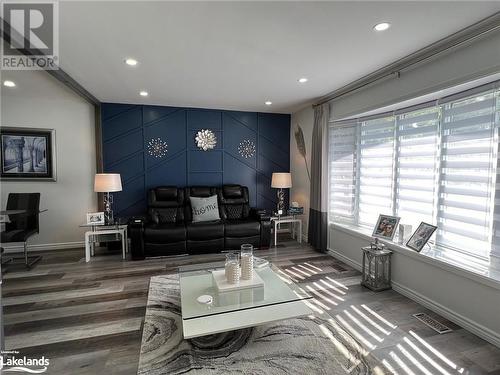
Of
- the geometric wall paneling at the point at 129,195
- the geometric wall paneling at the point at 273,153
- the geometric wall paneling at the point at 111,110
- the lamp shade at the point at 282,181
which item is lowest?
the geometric wall paneling at the point at 129,195

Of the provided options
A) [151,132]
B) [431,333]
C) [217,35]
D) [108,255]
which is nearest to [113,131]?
[151,132]

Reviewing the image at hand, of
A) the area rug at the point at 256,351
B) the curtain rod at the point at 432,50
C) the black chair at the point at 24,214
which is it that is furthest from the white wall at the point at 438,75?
the black chair at the point at 24,214

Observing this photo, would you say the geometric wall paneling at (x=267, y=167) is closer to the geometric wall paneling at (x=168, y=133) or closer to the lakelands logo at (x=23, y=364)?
the geometric wall paneling at (x=168, y=133)

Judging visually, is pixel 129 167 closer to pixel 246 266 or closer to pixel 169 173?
pixel 169 173

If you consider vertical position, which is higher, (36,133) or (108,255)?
(36,133)

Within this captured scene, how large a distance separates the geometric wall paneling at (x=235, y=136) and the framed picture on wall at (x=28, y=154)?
114 inches

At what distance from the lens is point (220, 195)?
15.9 feet

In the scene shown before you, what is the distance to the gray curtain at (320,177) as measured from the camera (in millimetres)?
4137

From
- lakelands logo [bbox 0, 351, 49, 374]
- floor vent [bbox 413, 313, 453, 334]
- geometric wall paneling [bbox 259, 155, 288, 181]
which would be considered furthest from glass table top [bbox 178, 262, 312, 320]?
geometric wall paneling [bbox 259, 155, 288, 181]

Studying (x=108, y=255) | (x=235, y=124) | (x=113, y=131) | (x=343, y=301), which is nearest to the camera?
(x=343, y=301)

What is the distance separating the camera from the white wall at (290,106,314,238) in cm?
479

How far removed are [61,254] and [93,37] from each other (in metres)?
3.45

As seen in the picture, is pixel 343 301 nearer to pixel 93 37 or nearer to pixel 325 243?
pixel 325 243

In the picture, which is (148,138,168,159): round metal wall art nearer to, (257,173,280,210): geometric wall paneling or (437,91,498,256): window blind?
(257,173,280,210): geometric wall paneling
